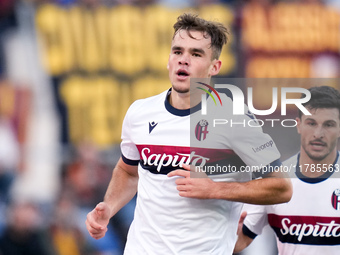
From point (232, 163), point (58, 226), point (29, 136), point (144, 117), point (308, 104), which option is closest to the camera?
point (232, 163)

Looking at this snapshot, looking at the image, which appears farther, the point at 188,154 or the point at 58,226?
the point at 58,226

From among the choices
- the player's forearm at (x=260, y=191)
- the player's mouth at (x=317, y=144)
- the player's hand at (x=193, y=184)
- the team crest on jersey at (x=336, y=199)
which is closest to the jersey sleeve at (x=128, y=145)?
the player's hand at (x=193, y=184)

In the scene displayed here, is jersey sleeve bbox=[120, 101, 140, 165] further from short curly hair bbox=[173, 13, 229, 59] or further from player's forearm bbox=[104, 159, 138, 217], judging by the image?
short curly hair bbox=[173, 13, 229, 59]

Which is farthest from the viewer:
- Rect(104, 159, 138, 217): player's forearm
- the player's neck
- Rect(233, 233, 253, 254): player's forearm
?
Rect(233, 233, 253, 254): player's forearm

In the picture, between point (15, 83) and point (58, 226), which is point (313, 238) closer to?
point (58, 226)

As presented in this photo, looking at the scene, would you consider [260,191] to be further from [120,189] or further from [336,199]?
[120,189]

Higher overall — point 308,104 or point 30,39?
point 308,104

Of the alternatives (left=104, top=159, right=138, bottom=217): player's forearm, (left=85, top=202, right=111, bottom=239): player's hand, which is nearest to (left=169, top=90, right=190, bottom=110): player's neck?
(left=104, top=159, right=138, bottom=217): player's forearm

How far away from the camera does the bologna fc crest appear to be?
16.2 ft

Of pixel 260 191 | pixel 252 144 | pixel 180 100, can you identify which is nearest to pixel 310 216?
pixel 260 191

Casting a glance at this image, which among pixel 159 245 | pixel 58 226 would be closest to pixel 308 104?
pixel 159 245

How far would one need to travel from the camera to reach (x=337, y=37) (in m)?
12.0

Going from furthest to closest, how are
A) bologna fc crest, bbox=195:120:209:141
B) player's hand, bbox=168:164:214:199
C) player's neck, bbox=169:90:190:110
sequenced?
player's neck, bbox=169:90:190:110, bologna fc crest, bbox=195:120:209:141, player's hand, bbox=168:164:214:199

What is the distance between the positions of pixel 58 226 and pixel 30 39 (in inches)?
127
